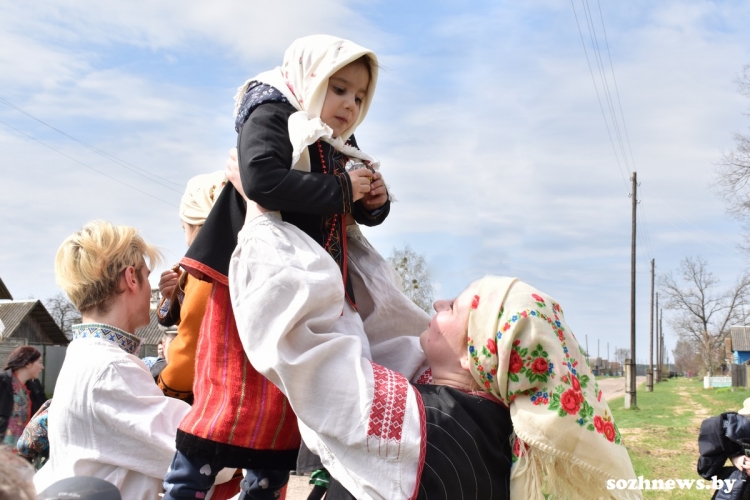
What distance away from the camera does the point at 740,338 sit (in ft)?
246

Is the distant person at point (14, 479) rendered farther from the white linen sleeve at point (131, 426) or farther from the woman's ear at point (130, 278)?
the woman's ear at point (130, 278)

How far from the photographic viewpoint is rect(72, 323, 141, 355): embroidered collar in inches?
130

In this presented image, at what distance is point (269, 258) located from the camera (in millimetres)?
2340

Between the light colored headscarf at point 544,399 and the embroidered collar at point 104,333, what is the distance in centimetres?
172

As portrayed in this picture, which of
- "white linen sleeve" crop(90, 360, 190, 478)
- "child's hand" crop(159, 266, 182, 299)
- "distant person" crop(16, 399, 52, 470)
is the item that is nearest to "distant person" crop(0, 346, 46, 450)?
"distant person" crop(16, 399, 52, 470)

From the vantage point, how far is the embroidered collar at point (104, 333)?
3.30 m

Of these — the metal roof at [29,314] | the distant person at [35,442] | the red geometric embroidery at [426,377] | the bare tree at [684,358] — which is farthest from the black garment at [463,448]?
the bare tree at [684,358]

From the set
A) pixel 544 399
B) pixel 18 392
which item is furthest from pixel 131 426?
pixel 18 392

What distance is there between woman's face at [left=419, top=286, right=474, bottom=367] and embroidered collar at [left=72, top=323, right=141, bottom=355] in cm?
150

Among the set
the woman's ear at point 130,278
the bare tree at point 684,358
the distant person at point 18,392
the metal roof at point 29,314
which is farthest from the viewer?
the bare tree at point 684,358

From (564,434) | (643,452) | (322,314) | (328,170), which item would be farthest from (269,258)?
(643,452)

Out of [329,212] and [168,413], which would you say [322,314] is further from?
[168,413]

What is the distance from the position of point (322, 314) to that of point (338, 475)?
0.50 meters

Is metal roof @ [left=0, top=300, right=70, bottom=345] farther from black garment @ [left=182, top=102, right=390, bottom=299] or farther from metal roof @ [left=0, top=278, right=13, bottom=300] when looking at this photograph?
black garment @ [left=182, top=102, right=390, bottom=299]
